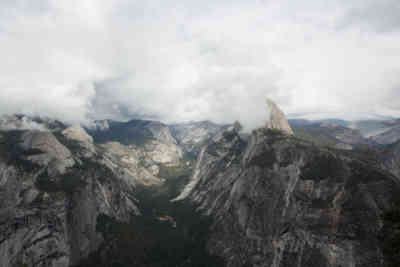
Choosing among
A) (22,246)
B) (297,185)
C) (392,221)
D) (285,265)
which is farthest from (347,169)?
(22,246)

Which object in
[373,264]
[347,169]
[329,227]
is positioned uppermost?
[347,169]

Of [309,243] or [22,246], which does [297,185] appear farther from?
[22,246]

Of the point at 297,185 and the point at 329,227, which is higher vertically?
the point at 297,185

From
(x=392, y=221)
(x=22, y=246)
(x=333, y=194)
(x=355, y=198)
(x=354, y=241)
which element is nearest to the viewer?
(x=392, y=221)

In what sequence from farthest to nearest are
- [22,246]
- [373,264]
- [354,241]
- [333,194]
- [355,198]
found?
[22,246], [333,194], [355,198], [354,241], [373,264]

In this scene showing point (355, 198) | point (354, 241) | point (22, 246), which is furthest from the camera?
point (22, 246)

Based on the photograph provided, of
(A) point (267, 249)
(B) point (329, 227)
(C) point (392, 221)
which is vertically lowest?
(A) point (267, 249)

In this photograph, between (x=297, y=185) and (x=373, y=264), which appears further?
(x=297, y=185)

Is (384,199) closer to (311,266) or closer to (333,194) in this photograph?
(333,194)

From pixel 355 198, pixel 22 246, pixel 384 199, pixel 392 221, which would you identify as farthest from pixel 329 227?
pixel 22 246
